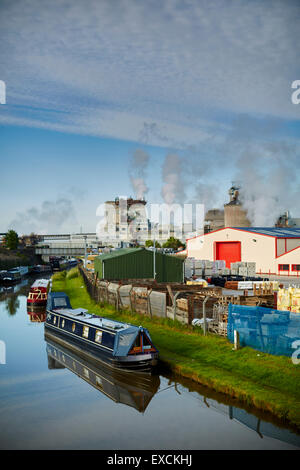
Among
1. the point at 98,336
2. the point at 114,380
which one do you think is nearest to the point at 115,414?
the point at 114,380

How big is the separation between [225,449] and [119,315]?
1566cm

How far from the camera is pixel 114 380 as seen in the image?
1792 centimetres

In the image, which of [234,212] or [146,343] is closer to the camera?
[146,343]

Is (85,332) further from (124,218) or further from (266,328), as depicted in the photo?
(124,218)

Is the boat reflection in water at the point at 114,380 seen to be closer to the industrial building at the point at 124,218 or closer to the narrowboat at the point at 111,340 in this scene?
the narrowboat at the point at 111,340

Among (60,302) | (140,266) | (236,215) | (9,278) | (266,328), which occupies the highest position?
(236,215)

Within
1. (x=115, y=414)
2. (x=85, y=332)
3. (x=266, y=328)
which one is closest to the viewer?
(x=115, y=414)

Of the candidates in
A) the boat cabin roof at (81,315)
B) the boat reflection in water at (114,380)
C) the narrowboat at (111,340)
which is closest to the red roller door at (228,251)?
the boat cabin roof at (81,315)

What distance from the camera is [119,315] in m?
27.0

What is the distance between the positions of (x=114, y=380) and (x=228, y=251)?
47.6 meters

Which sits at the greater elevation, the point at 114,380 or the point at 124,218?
the point at 124,218

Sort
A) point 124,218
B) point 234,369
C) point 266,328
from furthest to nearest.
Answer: point 124,218
point 266,328
point 234,369

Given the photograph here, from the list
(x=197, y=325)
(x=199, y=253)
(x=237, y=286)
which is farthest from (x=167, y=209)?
(x=197, y=325)
